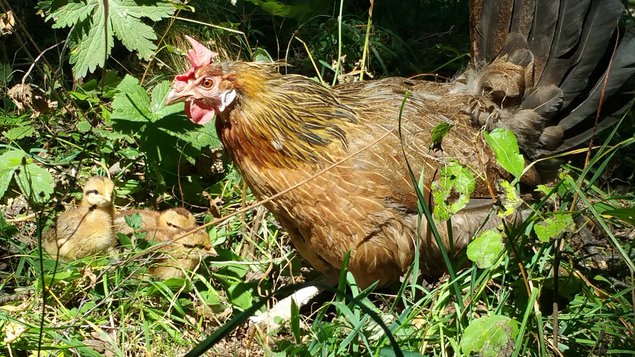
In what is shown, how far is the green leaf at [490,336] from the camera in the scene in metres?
2.96

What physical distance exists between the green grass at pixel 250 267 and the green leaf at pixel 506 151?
22 centimetres

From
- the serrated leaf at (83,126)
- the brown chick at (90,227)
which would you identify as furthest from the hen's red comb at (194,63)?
the serrated leaf at (83,126)

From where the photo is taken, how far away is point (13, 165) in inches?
171

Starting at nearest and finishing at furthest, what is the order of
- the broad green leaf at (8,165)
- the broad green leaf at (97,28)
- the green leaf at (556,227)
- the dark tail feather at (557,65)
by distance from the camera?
1. the green leaf at (556,227)
2. the dark tail feather at (557,65)
3. the broad green leaf at (8,165)
4. the broad green leaf at (97,28)

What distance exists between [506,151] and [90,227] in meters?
2.35

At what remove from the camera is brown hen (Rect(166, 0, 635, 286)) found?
3838 mm

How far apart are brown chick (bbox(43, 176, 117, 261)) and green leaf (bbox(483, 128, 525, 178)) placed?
→ 221 centimetres

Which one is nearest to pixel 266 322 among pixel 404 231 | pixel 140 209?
pixel 404 231

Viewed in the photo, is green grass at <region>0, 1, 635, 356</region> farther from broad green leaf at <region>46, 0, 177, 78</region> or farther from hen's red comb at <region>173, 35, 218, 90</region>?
hen's red comb at <region>173, 35, 218, 90</region>

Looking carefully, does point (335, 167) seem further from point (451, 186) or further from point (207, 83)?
point (451, 186)

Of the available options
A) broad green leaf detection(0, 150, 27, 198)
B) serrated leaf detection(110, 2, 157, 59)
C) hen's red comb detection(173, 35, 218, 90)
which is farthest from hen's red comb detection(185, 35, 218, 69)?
broad green leaf detection(0, 150, 27, 198)

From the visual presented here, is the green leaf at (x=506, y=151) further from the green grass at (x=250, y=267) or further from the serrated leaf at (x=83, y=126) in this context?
the serrated leaf at (x=83, y=126)

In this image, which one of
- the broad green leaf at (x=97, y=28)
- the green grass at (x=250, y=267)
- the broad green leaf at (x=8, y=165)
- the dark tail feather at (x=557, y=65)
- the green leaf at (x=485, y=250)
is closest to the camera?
the green leaf at (x=485, y=250)

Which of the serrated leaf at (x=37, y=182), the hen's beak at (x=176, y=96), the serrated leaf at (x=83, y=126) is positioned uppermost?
the hen's beak at (x=176, y=96)
